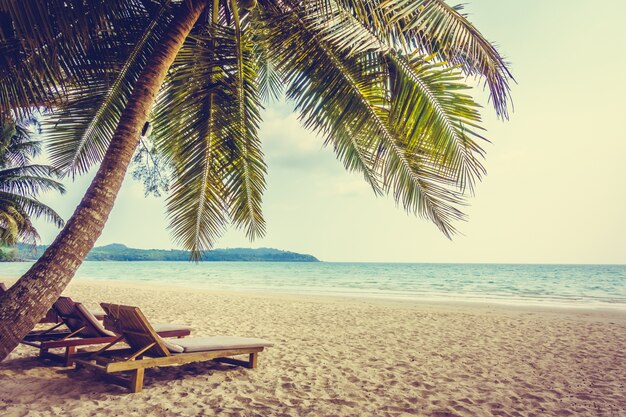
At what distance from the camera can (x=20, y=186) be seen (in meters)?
15.2

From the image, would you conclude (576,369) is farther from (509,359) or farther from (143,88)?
(143,88)

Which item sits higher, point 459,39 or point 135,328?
point 459,39

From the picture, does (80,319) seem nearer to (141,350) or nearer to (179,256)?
(141,350)

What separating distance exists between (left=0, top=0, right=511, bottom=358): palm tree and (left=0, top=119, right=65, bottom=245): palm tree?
1199 centimetres

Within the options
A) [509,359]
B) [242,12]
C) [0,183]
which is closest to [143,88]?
[242,12]

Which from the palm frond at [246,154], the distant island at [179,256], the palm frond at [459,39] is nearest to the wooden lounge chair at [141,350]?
the palm frond at [246,154]

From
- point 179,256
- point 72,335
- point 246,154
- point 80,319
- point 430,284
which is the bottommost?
point 179,256

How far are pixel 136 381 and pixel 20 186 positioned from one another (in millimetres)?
15157

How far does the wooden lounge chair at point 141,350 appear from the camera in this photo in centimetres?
347

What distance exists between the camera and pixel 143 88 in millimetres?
3525

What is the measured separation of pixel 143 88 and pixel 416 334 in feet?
18.9

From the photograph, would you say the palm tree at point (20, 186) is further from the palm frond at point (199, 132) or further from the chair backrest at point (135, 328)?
the chair backrest at point (135, 328)

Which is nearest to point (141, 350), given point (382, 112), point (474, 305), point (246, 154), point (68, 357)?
point (68, 357)

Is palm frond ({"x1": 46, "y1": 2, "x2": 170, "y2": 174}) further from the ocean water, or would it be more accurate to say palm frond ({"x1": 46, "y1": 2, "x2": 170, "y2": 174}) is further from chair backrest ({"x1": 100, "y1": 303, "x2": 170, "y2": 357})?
the ocean water
